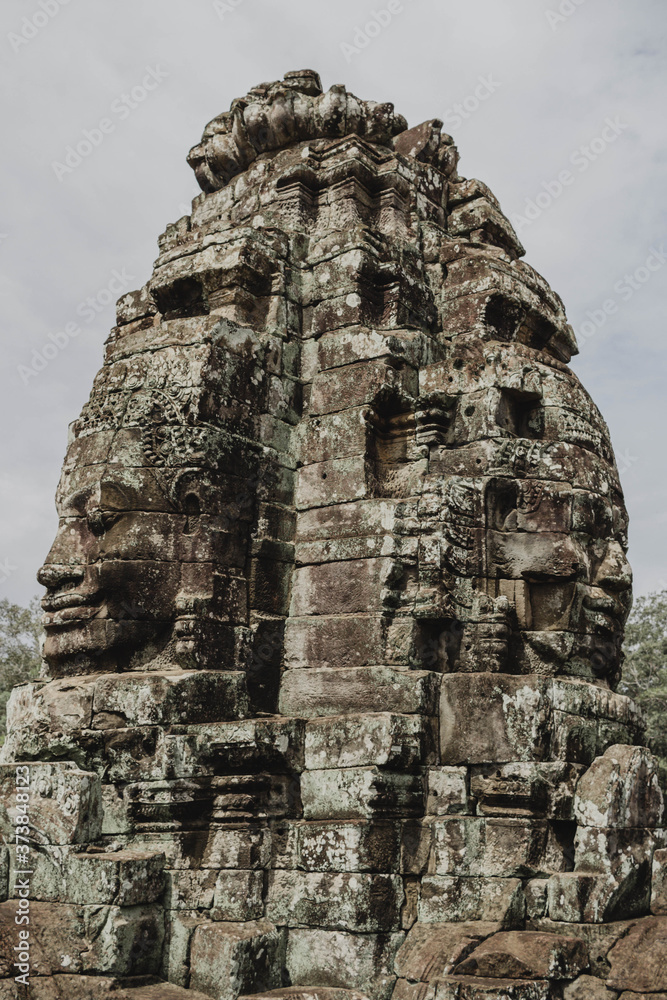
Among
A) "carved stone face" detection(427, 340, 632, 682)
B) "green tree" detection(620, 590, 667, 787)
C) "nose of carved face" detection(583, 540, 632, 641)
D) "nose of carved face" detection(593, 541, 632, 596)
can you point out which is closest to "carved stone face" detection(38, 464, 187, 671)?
"carved stone face" detection(427, 340, 632, 682)

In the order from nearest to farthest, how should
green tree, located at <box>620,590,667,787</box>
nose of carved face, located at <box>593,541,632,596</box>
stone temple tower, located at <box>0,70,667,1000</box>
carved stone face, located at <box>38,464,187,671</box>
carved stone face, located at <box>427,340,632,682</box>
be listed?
stone temple tower, located at <box>0,70,667,1000</box> → carved stone face, located at <box>38,464,187,671</box> → carved stone face, located at <box>427,340,632,682</box> → nose of carved face, located at <box>593,541,632,596</box> → green tree, located at <box>620,590,667,787</box>

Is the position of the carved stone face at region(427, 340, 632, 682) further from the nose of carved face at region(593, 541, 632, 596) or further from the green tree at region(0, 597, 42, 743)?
the green tree at region(0, 597, 42, 743)

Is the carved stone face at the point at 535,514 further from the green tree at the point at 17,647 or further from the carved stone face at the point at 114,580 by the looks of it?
the green tree at the point at 17,647

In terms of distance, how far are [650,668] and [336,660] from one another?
20.8 meters

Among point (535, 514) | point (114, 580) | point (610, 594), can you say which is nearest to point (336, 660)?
point (114, 580)

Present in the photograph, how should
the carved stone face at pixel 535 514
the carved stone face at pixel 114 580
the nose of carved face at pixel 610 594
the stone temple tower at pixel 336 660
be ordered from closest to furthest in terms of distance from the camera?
the stone temple tower at pixel 336 660 → the carved stone face at pixel 114 580 → the carved stone face at pixel 535 514 → the nose of carved face at pixel 610 594

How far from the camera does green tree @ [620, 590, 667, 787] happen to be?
2348 centimetres

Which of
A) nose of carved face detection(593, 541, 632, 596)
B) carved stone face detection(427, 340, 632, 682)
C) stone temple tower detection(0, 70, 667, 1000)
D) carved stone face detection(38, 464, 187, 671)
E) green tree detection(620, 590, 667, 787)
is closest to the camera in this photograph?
stone temple tower detection(0, 70, 667, 1000)

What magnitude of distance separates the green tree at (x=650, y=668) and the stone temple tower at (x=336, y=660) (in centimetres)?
1683

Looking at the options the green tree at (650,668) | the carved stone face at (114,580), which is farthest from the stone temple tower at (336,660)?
the green tree at (650,668)

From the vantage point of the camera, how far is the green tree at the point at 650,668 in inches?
925

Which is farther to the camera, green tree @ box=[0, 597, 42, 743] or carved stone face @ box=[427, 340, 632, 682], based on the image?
green tree @ box=[0, 597, 42, 743]

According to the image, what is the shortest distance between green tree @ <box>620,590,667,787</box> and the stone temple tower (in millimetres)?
16833

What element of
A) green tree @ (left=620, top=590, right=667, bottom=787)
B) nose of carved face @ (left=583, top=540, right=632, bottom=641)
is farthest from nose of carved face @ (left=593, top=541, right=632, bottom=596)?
green tree @ (left=620, top=590, right=667, bottom=787)
